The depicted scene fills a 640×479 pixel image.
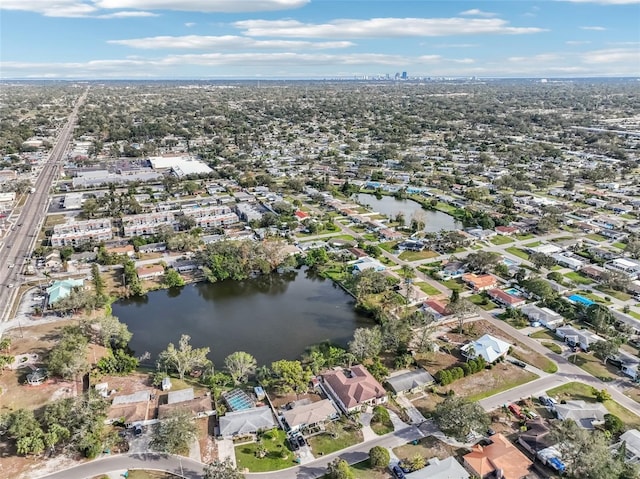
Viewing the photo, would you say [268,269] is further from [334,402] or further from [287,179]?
[287,179]

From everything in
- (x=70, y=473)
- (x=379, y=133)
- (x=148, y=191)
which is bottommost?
(x=70, y=473)

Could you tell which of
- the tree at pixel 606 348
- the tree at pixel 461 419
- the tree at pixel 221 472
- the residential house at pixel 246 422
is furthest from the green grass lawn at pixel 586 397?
the tree at pixel 221 472

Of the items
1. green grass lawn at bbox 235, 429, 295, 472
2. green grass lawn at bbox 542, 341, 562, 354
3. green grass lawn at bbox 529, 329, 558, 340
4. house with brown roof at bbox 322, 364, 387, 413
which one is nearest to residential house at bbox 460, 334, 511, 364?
green grass lawn at bbox 542, 341, 562, 354

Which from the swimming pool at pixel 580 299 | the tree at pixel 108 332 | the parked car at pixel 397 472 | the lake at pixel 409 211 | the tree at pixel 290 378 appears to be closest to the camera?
the parked car at pixel 397 472

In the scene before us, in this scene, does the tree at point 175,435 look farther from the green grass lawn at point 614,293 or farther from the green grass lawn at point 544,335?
the green grass lawn at point 614,293

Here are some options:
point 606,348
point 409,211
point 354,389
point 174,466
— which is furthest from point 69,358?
point 409,211

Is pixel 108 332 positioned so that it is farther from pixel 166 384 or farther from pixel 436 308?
pixel 436 308

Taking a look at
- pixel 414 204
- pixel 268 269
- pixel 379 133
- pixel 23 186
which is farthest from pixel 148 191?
pixel 379 133
